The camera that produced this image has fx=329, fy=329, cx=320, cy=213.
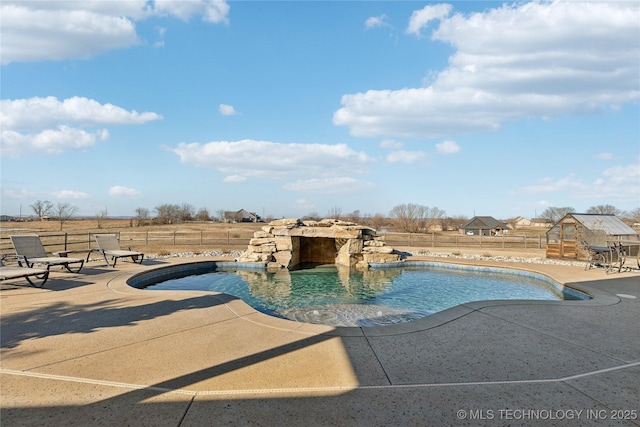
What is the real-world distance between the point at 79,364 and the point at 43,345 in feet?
3.32

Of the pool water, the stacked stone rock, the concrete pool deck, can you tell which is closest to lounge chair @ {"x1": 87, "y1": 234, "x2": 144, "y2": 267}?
the pool water

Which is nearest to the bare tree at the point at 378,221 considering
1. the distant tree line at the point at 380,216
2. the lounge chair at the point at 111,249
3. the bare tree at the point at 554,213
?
the distant tree line at the point at 380,216

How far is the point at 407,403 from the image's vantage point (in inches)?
115

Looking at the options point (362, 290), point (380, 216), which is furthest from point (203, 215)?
point (362, 290)

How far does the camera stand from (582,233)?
1423 centimetres

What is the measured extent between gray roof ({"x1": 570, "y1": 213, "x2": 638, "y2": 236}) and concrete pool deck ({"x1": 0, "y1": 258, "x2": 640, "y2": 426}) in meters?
10.3

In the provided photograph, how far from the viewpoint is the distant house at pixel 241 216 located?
74688 millimetres

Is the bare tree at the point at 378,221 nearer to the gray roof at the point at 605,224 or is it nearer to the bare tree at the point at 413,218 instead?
the bare tree at the point at 413,218

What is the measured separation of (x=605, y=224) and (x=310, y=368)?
16.8 m

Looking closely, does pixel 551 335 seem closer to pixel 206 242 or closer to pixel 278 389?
pixel 278 389

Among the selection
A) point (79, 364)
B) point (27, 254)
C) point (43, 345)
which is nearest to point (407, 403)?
point (79, 364)

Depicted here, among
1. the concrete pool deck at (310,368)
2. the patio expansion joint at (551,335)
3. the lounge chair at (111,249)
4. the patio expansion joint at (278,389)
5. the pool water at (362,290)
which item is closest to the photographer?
Answer: the concrete pool deck at (310,368)

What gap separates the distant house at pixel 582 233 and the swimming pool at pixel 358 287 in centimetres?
499

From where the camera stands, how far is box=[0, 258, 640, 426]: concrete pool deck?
109 inches
